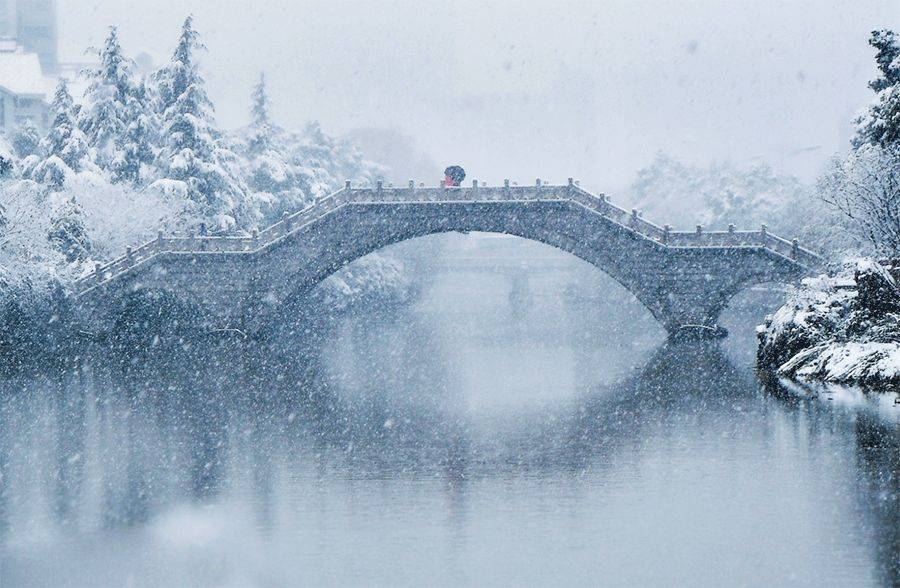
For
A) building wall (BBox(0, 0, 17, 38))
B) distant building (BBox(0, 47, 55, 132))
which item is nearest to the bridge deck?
distant building (BBox(0, 47, 55, 132))

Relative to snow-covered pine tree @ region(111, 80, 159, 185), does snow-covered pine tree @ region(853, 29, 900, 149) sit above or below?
below

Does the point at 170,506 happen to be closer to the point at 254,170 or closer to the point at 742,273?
the point at 742,273

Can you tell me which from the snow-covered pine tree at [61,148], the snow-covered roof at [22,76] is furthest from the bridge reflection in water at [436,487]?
the snow-covered roof at [22,76]

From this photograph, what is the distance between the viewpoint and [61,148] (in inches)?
1815

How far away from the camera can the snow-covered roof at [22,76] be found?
89.1 meters

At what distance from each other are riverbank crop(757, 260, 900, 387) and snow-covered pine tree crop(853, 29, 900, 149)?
11.8 ft

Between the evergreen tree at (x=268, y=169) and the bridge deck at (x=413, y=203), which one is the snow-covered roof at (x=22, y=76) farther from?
the bridge deck at (x=413, y=203)

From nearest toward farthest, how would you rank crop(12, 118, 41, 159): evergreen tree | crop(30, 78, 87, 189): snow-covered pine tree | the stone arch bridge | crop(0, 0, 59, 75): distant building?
1. the stone arch bridge
2. crop(30, 78, 87, 189): snow-covered pine tree
3. crop(12, 118, 41, 159): evergreen tree
4. crop(0, 0, 59, 75): distant building

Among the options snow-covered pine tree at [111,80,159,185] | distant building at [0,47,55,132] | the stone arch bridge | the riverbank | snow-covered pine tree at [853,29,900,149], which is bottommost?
the riverbank

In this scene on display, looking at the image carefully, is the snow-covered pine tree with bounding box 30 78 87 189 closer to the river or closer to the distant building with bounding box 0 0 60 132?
the river

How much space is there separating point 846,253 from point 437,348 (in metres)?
15.5

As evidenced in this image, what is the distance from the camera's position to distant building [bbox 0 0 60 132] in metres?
88.5

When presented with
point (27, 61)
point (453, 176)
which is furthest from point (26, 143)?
point (27, 61)

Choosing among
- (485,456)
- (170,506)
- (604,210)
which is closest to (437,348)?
(604,210)
